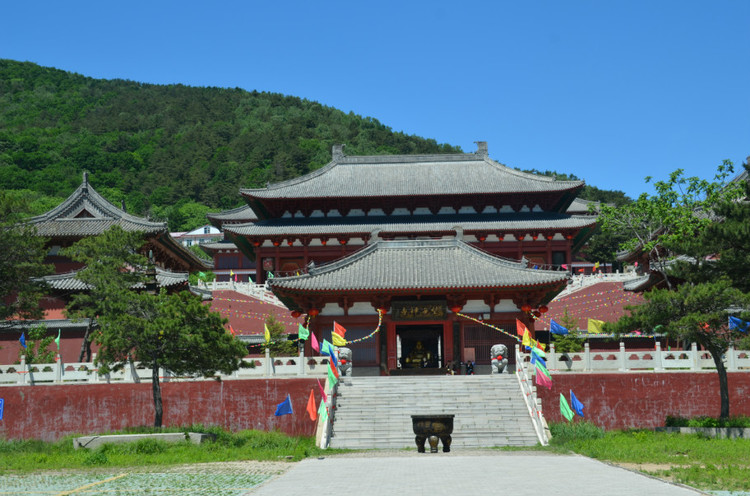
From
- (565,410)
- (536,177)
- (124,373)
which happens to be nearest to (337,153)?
(536,177)

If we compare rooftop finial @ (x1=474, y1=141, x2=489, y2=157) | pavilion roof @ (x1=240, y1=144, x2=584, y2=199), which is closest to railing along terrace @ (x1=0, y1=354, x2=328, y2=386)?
pavilion roof @ (x1=240, y1=144, x2=584, y2=199)

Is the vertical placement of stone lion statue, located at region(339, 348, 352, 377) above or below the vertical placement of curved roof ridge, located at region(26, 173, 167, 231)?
below

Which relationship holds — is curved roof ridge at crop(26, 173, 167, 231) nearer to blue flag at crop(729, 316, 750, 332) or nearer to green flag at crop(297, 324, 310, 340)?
green flag at crop(297, 324, 310, 340)

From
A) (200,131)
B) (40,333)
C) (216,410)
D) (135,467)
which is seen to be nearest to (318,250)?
(40,333)

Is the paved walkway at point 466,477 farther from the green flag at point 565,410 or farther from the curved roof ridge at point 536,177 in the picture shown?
the curved roof ridge at point 536,177

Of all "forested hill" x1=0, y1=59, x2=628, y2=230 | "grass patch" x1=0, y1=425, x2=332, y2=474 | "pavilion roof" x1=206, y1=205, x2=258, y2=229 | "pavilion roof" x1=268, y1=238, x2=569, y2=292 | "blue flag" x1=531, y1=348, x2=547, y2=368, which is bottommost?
A: "grass patch" x1=0, y1=425, x2=332, y2=474

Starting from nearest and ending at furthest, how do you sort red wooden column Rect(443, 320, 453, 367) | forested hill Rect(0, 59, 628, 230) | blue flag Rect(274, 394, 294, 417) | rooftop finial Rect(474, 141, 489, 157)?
1. blue flag Rect(274, 394, 294, 417)
2. red wooden column Rect(443, 320, 453, 367)
3. rooftop finial Rect(474, 141, 489, 157)
4. forested hill Rect(0, 59, 628, 230)

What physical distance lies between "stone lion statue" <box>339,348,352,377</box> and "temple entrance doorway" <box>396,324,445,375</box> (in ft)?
15.4

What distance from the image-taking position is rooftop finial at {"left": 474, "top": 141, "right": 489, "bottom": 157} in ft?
202

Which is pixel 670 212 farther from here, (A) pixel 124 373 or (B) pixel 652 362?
(A) pixel 124 373

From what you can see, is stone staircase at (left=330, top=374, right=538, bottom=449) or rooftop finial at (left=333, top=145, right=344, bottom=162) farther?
rooftop finial at (left=333, top=145, right=344, bottom=162)

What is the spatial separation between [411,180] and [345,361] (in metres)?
30.9

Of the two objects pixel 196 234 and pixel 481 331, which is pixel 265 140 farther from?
pixel 481 331

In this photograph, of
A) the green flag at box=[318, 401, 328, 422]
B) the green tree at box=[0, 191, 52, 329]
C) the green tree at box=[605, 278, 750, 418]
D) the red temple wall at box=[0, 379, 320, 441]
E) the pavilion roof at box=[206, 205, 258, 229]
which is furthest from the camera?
the pavilion roof at box=[206, 205, 258, 229]
